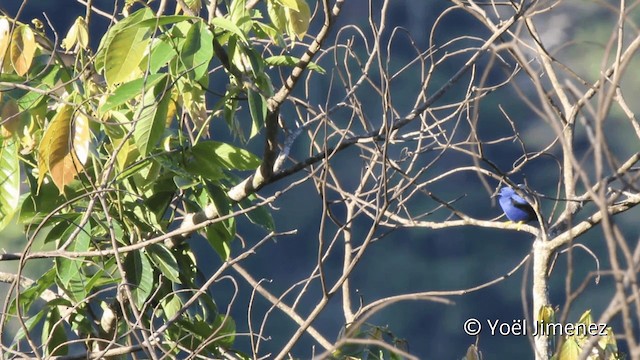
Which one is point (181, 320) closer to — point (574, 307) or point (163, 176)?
point (163, 176)

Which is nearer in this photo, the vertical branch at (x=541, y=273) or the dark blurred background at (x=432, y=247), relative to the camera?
the vertical branch at (x=541, y=273)

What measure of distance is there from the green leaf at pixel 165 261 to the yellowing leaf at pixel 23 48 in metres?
0.40

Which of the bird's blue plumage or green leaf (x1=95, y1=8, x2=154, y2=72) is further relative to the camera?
the bird's blue plumage

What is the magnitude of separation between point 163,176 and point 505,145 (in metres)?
2.13

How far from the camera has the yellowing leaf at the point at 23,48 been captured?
1624 millimetres

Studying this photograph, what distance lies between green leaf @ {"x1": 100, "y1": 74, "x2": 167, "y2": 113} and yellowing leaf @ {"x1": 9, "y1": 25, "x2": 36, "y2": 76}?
0.71 ft

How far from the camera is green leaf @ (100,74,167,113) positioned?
1.50m

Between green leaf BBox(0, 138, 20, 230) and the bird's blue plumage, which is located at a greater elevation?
green leaf BBox(0, 138, 20, 230)

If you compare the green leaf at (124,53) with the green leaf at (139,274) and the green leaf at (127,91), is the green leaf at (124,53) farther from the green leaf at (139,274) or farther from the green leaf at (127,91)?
the green leaf at (139,274)

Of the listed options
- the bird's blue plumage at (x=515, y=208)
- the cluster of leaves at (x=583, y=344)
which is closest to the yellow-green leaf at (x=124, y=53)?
the cluster of leaves at (x=583, y=344)

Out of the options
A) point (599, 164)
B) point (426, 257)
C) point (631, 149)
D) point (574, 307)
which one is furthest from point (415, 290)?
point (599, 164)

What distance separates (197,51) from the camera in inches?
57.0

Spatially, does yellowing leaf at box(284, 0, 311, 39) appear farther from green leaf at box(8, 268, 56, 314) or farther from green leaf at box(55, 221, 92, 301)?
green leaf at box(8, 268, 56, 314)

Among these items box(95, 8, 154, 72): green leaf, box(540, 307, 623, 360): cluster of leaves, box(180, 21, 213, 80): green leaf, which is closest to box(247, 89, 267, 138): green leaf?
box(180, 21, 213, 80): green leaf
